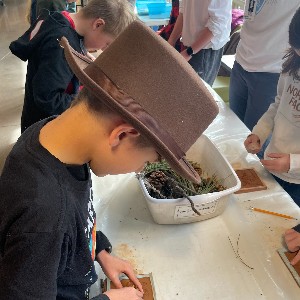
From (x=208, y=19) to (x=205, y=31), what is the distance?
6 centimetres

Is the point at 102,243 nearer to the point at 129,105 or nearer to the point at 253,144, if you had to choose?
the point at 129,105

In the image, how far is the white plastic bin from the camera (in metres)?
0.76

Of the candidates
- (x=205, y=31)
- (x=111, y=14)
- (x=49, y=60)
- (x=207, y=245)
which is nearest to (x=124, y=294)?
(x=207, y=245)

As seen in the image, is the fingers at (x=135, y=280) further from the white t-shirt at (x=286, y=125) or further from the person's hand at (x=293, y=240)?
the white t-shirt at (x=286, y=125)

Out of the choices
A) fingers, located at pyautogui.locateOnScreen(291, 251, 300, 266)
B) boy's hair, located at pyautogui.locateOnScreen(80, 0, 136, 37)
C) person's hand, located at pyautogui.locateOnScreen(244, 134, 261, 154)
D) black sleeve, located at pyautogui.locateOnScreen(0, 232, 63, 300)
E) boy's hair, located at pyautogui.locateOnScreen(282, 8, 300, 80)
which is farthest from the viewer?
boy's hair, located at pyautogui.locateOnScreen(80, 0, 136, 37)

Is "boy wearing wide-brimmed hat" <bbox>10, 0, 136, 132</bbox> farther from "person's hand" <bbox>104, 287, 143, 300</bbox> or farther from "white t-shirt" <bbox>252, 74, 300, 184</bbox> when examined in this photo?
"person's hand" <bbox>104, 287, 143, 300</bbox>

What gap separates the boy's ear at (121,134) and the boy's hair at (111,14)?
0.74m

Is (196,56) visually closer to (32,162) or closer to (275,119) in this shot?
(275,119)

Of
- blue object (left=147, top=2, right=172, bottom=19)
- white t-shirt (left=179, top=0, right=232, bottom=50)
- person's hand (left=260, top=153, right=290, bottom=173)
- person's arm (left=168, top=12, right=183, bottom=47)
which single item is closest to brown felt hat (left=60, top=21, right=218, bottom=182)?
person's hand (left=260, top=153, right=290, bottom=173)

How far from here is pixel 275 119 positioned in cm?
108

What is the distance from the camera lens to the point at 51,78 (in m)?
1.11

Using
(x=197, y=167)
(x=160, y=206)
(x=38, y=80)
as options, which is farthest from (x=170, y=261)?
(x=38, y=80)

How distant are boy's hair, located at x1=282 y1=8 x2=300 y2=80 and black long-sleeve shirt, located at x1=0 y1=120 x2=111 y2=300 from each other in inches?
26.9

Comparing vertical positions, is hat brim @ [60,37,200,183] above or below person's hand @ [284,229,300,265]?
above
